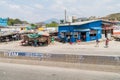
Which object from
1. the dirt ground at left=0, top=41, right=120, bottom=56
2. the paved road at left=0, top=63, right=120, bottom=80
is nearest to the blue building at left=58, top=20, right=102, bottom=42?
the dirt ground at left=0, top=41, right=120, bottom=56

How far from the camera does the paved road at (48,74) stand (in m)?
14.7

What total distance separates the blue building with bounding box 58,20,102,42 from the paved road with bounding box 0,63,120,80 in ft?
89.2

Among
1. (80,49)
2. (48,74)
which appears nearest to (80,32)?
(80,49)

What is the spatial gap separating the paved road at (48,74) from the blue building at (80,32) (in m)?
27.2

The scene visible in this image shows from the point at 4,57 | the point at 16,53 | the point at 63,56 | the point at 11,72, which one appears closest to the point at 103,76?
the point at 63,56

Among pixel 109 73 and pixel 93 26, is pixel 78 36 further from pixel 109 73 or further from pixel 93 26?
pixel 109 73

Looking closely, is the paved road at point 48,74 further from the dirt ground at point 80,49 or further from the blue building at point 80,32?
the blue building at point 80,32

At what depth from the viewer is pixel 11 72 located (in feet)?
55.6

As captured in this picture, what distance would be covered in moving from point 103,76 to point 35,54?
706cm

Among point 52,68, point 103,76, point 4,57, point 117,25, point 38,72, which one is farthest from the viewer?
point 117,25

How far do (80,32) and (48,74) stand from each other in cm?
2962

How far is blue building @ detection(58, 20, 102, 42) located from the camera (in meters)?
44.8

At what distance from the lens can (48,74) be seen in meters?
15.9

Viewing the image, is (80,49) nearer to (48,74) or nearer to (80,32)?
(80,32)
